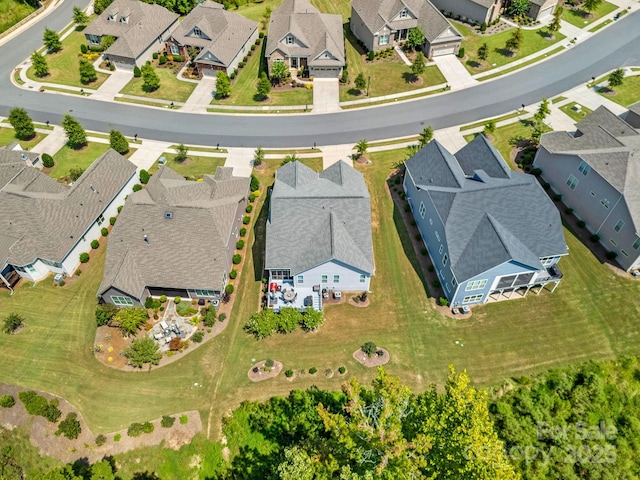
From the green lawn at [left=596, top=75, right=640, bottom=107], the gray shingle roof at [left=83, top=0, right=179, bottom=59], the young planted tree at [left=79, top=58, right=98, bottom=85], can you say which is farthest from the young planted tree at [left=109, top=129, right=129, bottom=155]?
the green lawn at [left=596, top=75, right=640, bottom=107]

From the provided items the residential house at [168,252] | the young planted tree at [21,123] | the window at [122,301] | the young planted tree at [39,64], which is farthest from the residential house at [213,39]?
the window at [122,301]

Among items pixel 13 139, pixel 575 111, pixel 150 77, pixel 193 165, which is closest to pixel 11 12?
pixel 13 139

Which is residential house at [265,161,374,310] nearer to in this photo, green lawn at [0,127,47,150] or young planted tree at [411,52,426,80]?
young planted tree at [411,52,426,80]

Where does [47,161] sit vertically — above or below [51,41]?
below

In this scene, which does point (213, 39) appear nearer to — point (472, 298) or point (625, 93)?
point (472, 298)

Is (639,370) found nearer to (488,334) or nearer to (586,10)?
(488,334)

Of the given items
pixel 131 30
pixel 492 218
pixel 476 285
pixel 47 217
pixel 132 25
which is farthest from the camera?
pixel 132 25

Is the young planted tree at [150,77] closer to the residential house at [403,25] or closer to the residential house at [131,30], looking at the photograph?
the residential house at [131,30]
